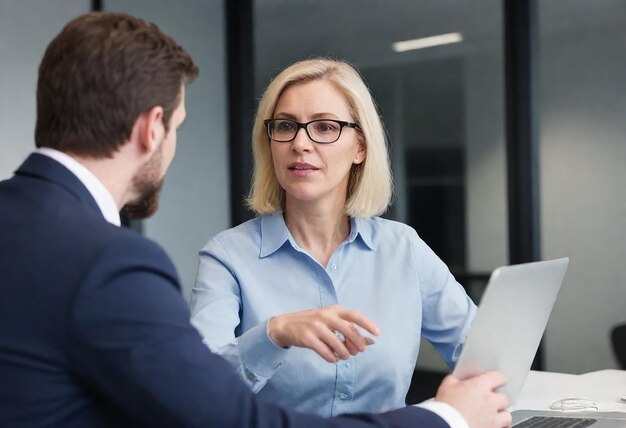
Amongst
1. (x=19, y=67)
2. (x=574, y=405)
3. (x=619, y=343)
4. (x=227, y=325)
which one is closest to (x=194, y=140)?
(x=19, y=67)

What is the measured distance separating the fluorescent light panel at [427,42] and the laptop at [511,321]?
2.44 metres

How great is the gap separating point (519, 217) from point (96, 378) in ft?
9.38

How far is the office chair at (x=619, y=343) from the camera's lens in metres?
3.40

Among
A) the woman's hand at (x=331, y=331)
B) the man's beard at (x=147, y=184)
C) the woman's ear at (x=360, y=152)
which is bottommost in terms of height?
the woman's hand at (x=331, y=331)

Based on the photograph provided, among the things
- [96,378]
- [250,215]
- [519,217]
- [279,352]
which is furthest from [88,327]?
[250,215]

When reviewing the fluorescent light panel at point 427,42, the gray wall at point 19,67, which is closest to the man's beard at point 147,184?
the fluorescent light panel at point 427,42

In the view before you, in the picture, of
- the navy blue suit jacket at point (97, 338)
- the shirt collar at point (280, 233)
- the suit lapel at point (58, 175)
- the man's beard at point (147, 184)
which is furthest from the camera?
the shirt collar at point (280, 233)

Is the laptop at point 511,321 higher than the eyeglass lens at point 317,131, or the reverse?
the eyeglass lens at point 317,131

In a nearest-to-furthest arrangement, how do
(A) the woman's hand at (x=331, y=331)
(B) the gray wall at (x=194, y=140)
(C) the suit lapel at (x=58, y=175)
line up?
(C) the suit lapel at (x=58, y=175) → (A) the woman's hand at (x=331, y=331) → (B) the gray wall at (x=194, y=140)

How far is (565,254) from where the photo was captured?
354 centimetres

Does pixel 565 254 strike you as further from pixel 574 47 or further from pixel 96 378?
pixel 96 378

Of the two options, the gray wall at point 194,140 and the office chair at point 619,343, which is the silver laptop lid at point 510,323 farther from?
the gray wall at point 194,140

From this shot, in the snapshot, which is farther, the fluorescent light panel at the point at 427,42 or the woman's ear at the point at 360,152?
the fluorescent light panel at the point at 427,42

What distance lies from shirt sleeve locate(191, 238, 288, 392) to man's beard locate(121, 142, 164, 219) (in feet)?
1.39
